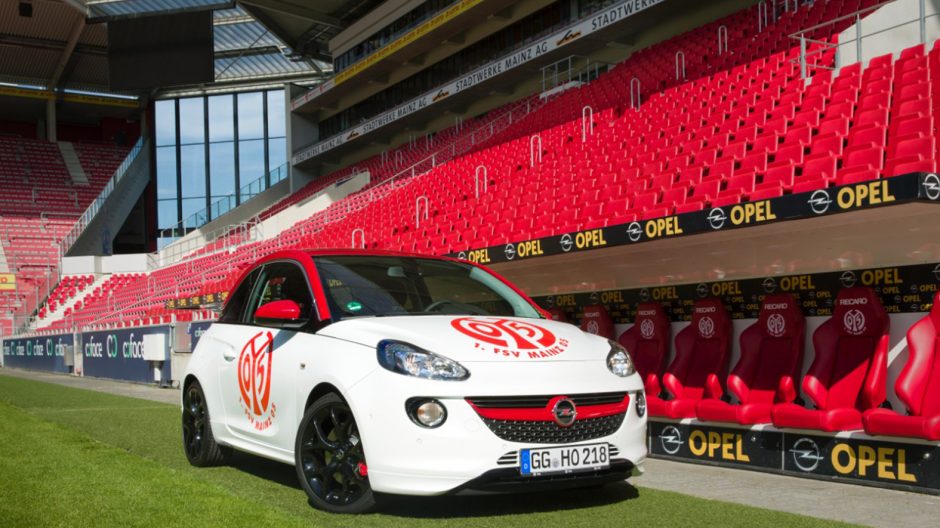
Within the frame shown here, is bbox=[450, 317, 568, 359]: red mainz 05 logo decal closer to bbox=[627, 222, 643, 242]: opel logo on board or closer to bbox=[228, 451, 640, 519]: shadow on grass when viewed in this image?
bbox=[228, 451, 640, 519]: shadow on grass

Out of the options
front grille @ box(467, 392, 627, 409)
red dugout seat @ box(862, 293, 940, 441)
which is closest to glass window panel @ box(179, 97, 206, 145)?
red dugout seat @ box(862, 293, 940, 441)

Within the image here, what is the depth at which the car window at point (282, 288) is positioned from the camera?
236 inches

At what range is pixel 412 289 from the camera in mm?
6102

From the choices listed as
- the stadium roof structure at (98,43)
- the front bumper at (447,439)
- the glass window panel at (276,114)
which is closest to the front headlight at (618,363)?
the front bumper at (447,439)

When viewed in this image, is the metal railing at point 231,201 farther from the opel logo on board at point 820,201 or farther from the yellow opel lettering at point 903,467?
the yellow opel lettering at point 903,467

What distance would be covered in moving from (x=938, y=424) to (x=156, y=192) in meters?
54.4

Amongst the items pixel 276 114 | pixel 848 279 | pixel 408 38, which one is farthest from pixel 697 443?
pixel 276 114

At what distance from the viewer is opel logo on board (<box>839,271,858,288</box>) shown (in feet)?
24.1

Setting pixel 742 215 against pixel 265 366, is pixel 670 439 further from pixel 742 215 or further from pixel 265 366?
pixel 265 366

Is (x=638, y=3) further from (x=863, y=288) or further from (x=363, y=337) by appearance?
(x=363, y=337)

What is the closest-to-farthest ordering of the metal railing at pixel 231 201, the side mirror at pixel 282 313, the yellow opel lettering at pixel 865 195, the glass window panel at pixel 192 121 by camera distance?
1. the yellow opel lettering at pixel 865 195
2. the side mirror at pixel 282 313
3. the metal railing at pixel 231 201
4. the glass window panel at pixel 192 121

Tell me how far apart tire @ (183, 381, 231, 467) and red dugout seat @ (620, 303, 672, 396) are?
13.0 feet

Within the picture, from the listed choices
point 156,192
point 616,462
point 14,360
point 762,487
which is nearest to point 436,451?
point 616,462

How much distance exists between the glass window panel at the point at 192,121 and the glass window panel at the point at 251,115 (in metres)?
2.43
